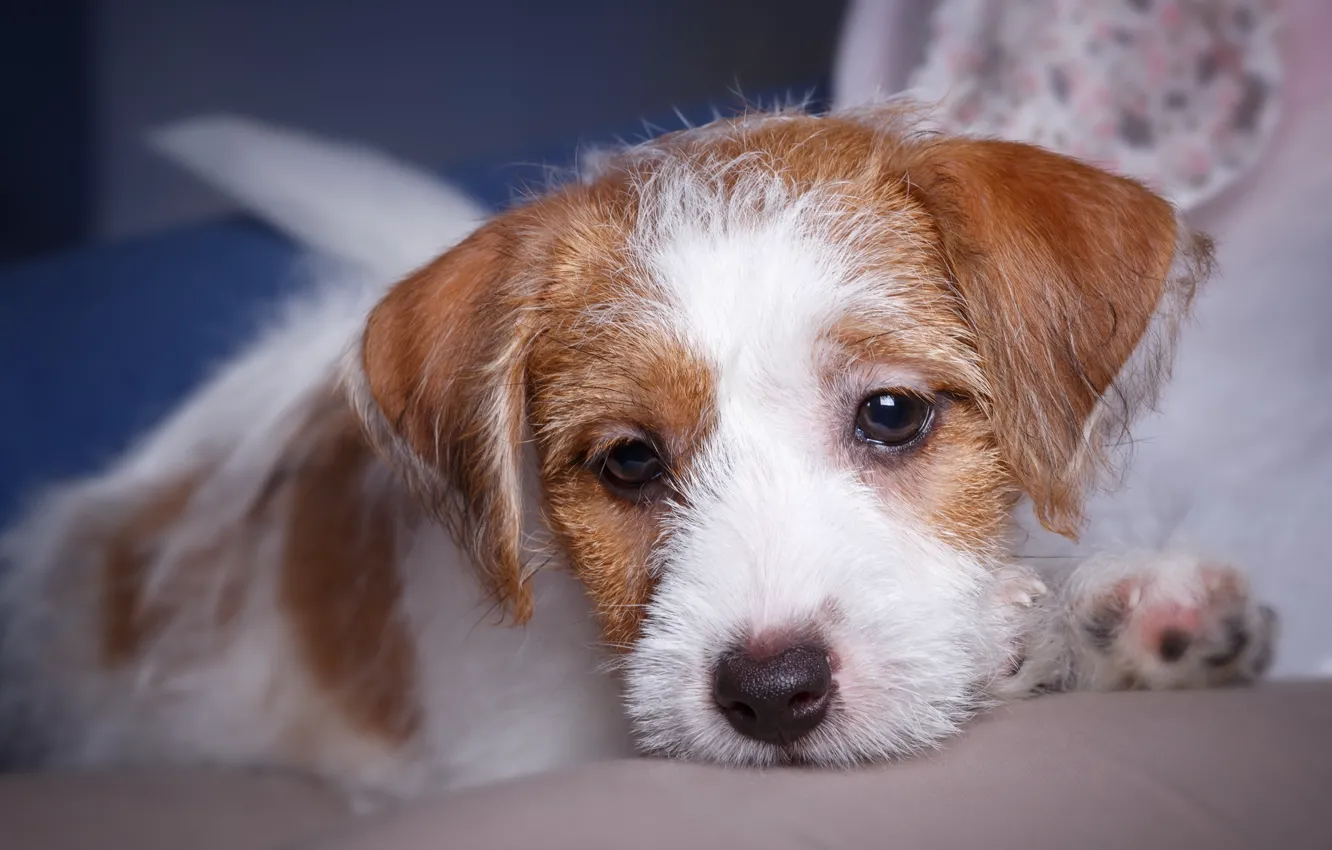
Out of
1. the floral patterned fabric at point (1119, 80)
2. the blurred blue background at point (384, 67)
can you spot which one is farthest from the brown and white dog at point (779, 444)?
the blurred blue background at point (384, 67)

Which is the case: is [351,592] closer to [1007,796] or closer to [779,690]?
[779,690]

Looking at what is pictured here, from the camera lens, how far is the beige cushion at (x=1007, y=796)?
1.25 metres

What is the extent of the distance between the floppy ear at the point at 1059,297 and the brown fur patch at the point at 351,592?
1049 millimetres

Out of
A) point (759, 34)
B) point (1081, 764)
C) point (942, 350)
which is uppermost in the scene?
point (759, 34)

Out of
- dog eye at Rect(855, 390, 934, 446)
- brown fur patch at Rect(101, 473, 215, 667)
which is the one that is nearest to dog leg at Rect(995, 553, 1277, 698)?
dog eye at Rect(855, 390, 934, 446)

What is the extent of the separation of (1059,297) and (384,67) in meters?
3.80

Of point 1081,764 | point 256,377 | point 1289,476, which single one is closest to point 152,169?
point 256,377

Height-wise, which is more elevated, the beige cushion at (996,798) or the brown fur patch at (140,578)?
the beige cushion at (996,798)

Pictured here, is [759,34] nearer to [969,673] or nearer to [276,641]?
[276,641]

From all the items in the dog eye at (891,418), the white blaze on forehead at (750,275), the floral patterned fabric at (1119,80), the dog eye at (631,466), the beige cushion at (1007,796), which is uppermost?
the floral patterned fabric at (1119,80)

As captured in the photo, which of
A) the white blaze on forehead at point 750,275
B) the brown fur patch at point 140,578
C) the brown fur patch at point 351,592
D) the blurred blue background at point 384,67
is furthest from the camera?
the blurred blue background at point 384,67

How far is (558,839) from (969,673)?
55 centimetres

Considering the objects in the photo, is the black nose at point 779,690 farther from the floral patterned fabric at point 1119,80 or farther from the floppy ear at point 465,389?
the floral patterned fabric at point 1119,80

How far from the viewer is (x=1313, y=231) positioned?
2.55m
